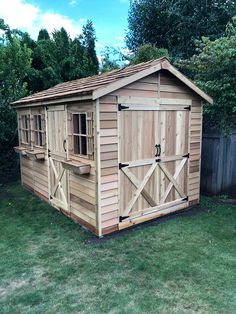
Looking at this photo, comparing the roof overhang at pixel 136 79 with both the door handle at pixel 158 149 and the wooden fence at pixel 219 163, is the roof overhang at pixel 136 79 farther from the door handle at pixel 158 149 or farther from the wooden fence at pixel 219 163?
the wooden fence at pixel 219 163

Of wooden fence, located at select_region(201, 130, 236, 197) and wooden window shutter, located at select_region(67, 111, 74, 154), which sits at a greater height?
wooden window shutter, located at select_region(67, 111, 74, 154)

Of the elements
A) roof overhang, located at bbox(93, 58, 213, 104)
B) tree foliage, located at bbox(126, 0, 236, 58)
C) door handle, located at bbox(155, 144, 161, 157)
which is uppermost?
tree foliage, located at bbox(126, 0, 236, 58)

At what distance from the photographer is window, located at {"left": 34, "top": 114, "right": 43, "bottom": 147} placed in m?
5.87

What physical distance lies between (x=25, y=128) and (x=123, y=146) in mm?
3420

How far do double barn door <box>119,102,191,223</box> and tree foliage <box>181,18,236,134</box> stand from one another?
90 centimetres

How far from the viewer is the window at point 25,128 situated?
6.43m

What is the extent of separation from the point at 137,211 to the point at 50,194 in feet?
6.95

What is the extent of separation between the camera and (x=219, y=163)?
6.01 m

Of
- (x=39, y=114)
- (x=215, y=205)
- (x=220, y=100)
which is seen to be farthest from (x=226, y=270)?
(x=39, y=114)

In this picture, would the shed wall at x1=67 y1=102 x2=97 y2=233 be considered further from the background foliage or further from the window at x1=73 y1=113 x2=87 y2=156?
the background foliage

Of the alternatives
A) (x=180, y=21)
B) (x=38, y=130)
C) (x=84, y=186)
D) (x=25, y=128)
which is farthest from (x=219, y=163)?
(x=180, y=21)

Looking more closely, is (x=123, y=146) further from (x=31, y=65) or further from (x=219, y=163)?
(x=31, y=65)

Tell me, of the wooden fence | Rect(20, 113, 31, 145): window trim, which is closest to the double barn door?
the wooden fence

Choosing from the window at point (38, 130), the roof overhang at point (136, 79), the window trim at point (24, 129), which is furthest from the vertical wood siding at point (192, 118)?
the window trim at point (24, 129)
